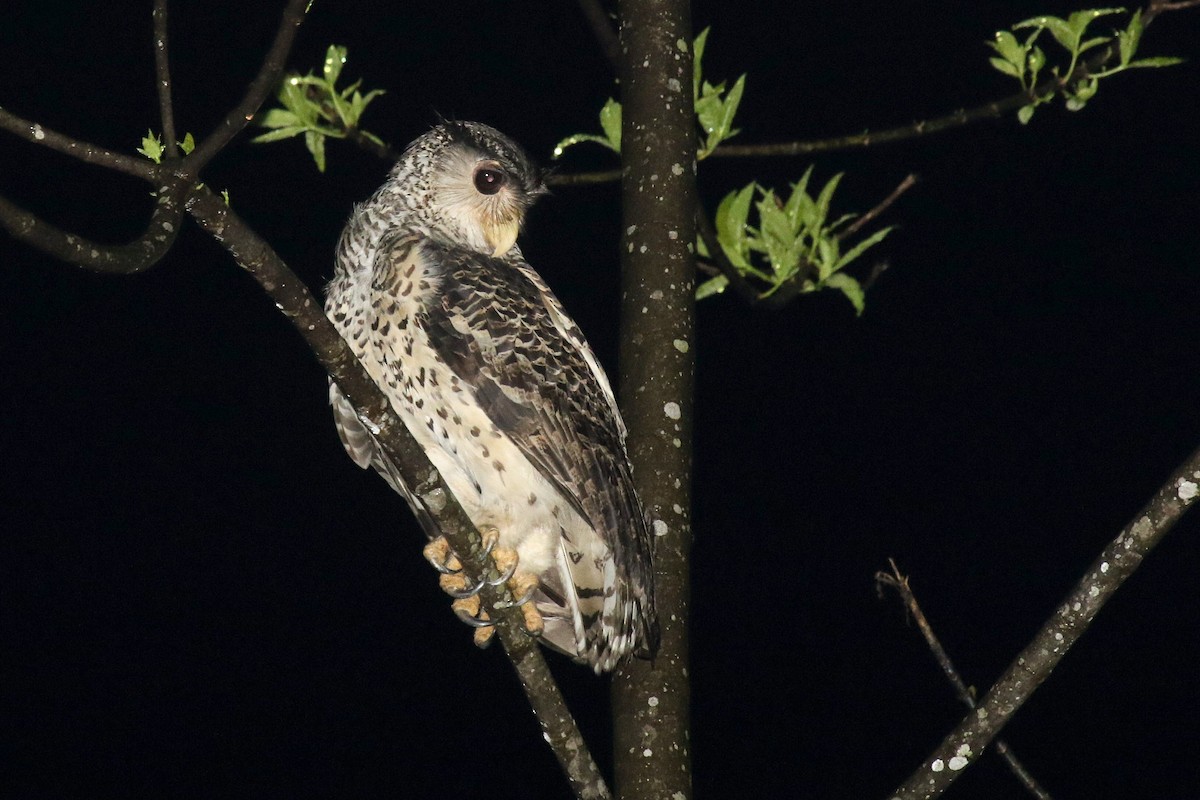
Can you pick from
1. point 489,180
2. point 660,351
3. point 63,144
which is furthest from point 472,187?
point 63,144

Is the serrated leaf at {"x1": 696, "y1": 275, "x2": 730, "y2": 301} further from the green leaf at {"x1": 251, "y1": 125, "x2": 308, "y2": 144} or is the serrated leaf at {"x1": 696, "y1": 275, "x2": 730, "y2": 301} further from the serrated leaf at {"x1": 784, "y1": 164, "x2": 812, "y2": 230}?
the green leaf at {"x1": 251, "y1": 125, "x2": 308, "y2": 144}

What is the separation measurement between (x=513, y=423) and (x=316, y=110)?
87 centimetres

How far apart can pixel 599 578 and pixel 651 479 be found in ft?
0.96

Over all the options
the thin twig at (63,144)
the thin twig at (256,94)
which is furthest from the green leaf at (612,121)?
the thin twig at (63,144)

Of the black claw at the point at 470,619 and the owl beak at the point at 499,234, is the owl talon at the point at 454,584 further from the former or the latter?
the owl beak at the point at 499,234

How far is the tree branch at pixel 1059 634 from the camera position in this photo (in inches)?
66.2

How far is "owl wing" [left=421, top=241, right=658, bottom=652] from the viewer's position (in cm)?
233

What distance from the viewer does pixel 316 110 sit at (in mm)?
Result: 2713

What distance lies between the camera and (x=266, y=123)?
2686mm

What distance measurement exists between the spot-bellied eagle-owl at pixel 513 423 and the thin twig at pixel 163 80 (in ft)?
3.21

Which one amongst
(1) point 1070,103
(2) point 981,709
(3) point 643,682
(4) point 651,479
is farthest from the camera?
(1) point 1070,103

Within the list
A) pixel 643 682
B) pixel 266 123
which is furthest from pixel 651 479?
pixel 266 123

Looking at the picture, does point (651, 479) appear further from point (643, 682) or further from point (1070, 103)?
point (1070, 103)

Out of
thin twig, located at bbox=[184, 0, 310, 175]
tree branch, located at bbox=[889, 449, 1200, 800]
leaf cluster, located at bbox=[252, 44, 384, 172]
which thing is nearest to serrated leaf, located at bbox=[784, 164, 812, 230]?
leaf cluster, located at bbox=[252, 44, 384, 172]
